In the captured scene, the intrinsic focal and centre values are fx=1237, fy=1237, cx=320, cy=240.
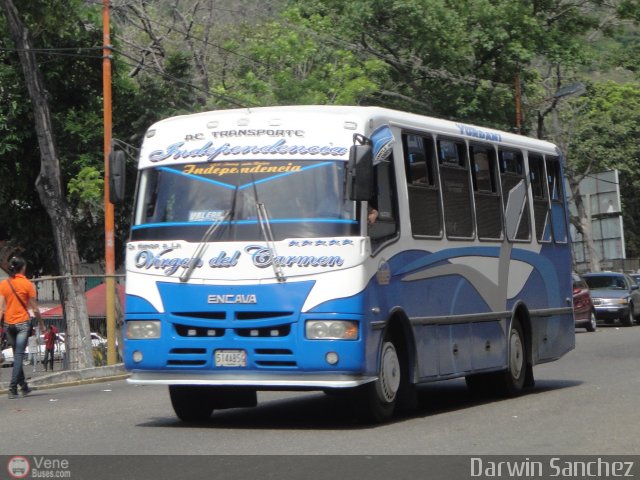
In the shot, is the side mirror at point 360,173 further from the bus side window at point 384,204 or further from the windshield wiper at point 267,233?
the windshield wiper at point 267,233

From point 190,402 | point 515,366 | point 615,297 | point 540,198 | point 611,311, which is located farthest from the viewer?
point 615,297

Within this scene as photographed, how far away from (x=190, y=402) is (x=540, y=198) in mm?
6442

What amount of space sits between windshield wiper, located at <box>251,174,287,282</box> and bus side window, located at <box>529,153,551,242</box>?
5875 mm

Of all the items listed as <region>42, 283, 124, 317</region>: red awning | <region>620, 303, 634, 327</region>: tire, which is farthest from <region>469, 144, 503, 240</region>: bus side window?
<region>620, 303, 634, 327</region>: tire

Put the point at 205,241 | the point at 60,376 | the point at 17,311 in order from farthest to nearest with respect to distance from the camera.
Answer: the point at 60,376, the point at 17,311, the point at 205,241

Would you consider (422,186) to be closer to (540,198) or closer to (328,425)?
(328,425)

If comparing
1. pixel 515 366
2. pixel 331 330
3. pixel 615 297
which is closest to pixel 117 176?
pixel 331 330

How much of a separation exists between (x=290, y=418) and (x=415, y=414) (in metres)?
1.37

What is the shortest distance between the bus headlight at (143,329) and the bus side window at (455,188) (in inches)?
143

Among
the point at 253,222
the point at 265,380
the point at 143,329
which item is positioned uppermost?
the point at 253,222

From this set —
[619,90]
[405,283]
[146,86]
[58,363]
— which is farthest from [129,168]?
[619,90]

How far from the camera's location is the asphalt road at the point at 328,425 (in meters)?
9.98

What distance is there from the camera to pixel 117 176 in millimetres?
12461

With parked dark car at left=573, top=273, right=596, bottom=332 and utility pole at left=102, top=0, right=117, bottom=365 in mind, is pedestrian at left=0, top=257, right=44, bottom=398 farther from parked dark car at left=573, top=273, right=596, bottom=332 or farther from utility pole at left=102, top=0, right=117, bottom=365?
parked dark car at left=573, top=273, right=596, bottom=332
